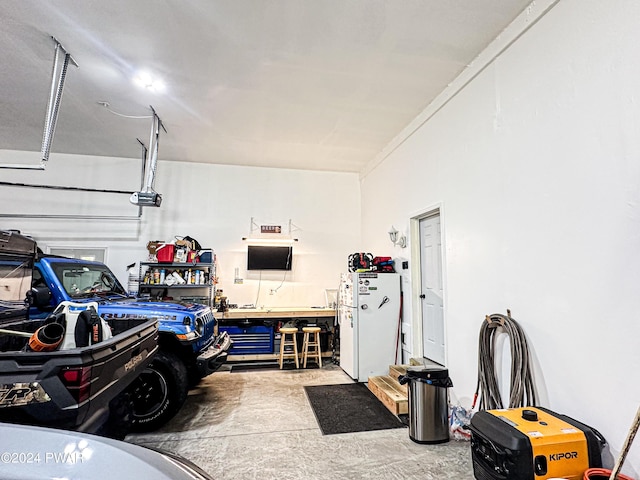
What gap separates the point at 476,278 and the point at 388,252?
2168mm

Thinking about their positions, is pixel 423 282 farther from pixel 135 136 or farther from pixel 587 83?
pixel 135 136

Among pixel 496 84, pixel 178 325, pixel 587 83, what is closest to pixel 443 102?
pixel 496 84

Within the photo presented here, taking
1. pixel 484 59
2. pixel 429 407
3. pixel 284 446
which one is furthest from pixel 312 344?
pixel 484 59

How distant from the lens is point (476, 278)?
3.13 meters

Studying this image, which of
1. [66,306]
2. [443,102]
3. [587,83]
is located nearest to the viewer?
[587,83]

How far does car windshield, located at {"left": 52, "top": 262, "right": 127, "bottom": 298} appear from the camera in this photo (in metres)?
3.49

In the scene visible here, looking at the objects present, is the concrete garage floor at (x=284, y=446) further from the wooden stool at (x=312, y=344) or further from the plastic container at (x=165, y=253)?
the plastic container at (x=165, y=253)

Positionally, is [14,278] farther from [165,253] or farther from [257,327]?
[257,327]

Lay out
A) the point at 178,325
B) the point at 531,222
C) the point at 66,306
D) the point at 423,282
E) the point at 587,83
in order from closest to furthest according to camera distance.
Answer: the point at 587,83, the point at 66,306, the point at 531,222, the point at 178,325, the point at 423,282

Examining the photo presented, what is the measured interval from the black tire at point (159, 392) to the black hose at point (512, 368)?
2713mm

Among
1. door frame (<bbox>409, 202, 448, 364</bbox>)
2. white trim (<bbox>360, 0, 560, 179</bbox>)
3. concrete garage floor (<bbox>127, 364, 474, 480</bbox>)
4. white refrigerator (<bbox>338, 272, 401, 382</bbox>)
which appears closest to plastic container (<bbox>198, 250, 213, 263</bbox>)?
concrete garage floor (<bbox>127, 364, 474, 480</bbox>)

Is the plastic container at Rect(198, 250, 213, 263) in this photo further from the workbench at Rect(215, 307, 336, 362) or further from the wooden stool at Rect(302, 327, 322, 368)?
the wooden stool at Rect(302, 327, 322, 368)

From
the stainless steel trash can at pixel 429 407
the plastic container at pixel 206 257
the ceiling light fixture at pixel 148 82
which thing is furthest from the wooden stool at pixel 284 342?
the ceiling light fixture at pixel 148 82

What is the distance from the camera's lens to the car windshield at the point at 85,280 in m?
3.49
